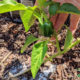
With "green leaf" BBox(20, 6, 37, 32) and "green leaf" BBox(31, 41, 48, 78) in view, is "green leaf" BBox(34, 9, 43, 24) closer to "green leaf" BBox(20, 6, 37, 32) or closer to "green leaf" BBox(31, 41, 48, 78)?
"green leaf" BBox(20, 6, 37, 32)

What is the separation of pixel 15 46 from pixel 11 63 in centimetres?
14

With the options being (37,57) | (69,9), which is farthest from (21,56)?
(69,9)

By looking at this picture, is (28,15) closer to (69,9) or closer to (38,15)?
(38,15)

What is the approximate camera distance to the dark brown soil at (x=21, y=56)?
1016mm

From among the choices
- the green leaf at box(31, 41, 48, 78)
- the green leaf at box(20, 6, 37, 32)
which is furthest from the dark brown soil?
the green leaf at box(20, 6, 37, 32)

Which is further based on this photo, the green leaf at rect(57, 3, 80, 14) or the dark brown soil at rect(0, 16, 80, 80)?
the dark brown soil at rect(0, 16, 80, 80)

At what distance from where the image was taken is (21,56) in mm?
1092

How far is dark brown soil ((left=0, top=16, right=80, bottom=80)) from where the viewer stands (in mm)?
1016

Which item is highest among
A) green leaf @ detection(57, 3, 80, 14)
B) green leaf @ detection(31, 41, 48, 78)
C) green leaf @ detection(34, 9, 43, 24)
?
green leaf @ detection(57, 3, 80, 14)

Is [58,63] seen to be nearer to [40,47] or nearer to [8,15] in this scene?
[40,47]

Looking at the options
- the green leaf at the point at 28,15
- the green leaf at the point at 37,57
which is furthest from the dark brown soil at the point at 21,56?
the green leaf at the point at 28,15

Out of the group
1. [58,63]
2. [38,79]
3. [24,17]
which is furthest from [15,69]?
[24,17]

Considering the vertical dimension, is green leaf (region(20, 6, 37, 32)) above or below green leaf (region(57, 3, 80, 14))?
below

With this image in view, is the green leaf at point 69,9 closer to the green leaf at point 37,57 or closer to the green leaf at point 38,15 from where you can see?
the green leaf at point 38,15
